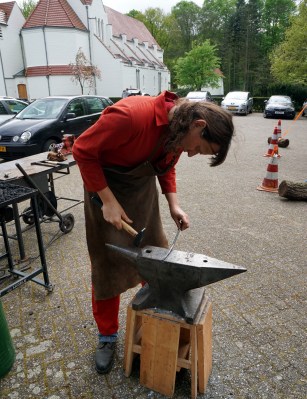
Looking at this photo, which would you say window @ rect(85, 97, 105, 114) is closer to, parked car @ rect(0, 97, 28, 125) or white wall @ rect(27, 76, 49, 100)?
parked car @ rect(0, 97, 28, 125)

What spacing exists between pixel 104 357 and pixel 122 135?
154 cm

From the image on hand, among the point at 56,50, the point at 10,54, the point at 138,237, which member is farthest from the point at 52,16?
the point at 138,237

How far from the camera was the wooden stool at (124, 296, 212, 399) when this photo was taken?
188cm

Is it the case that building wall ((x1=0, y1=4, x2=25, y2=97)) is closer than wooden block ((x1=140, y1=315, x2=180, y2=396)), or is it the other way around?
wooden block ((x1=140, y1=315, x2=180, y2=396))

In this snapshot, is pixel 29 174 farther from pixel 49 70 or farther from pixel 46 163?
pixel 49 70

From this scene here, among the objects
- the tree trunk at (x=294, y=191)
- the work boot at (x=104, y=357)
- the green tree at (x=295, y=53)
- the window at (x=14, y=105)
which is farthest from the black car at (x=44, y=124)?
the green tree at (x=295, y=53)

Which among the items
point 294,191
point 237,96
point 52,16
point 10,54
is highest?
point 52,16

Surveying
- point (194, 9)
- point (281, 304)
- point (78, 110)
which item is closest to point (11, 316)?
point (281, 304)

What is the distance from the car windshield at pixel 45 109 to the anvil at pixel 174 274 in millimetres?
6898

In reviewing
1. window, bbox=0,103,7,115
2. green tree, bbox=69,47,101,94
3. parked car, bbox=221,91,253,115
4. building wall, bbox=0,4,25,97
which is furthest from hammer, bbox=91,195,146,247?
building wall, bbox=0,4,25,97

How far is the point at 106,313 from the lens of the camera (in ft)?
7.28

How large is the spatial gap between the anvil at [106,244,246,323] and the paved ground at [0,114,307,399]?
614mm

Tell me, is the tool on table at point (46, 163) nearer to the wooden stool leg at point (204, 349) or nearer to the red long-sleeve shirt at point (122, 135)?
the red long-sleeve shirt at point (122, 135)

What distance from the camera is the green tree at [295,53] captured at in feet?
74.9
